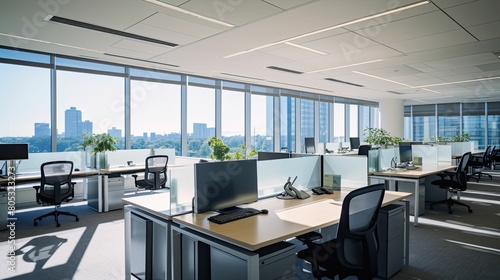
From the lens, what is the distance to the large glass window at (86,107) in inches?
259

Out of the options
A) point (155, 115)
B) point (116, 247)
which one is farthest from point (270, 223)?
point (155, 115)

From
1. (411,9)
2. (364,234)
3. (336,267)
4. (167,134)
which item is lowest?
(336,267)

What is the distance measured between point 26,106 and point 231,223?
5824 millimetres

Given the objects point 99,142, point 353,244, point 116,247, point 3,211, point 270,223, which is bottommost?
point 116,247

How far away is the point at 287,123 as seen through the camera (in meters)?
11.1

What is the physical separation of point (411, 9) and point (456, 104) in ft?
44.1

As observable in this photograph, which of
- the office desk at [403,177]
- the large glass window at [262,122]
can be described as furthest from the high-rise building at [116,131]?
the office desk at [403,177]

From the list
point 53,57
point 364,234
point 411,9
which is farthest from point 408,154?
point 53,57

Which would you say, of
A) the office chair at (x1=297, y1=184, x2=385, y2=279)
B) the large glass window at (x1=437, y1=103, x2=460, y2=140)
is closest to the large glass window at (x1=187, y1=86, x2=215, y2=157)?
the office chair at (x1=297, y1=184, x2=385, y2=279)

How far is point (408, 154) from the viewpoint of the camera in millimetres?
6230

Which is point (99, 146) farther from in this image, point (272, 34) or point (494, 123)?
point (494, 123)

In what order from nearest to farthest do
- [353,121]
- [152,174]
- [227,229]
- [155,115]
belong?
[227,229] < [152,174] < [155,115] < [353,121]

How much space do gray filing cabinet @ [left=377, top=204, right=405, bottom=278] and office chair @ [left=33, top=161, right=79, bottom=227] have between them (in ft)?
14.4

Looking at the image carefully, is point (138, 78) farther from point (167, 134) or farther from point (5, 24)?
point (5, 24)
